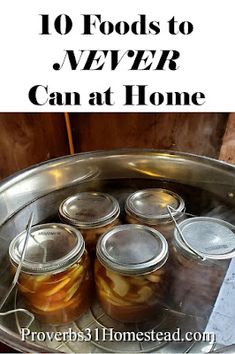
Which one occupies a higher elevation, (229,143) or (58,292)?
(229,143)

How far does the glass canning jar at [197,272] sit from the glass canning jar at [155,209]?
0.20 ft

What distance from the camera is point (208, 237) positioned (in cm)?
70

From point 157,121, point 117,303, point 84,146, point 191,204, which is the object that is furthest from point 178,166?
point 84,146

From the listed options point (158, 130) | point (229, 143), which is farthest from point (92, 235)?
point (229, 143)

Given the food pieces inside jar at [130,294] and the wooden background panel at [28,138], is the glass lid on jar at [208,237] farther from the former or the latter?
the wooden background panel at [28,138]

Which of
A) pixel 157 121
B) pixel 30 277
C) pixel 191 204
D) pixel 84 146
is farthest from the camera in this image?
pixel 84 146

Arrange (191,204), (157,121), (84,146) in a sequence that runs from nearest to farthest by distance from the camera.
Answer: (191,204), (157,121), (84,146)

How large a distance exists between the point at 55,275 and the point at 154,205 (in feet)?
1.01

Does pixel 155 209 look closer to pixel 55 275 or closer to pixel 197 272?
pixel 197 272

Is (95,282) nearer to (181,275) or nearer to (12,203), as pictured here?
(181,275)

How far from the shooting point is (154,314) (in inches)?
25.6

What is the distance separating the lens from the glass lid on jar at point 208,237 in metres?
0.66

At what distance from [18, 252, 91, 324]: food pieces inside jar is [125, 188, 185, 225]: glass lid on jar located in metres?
0.17

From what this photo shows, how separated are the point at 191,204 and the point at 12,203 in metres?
0.44
